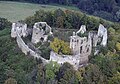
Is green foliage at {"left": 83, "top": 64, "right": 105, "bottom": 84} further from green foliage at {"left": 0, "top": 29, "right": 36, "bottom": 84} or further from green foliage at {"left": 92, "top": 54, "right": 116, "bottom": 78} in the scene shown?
green foliage at {"left": 0, "top": 29, "right": 36, "bottom": 84}

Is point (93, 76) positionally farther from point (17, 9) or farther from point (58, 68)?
point (17, 9)

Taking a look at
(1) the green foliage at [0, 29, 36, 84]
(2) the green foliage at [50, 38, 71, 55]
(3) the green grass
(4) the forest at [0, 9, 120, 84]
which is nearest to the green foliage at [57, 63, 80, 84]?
(4) the forest at [0, 9, 120, 84]

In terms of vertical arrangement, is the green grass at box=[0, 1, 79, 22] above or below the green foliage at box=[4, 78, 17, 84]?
below

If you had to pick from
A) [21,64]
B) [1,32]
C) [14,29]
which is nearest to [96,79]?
[21,64]

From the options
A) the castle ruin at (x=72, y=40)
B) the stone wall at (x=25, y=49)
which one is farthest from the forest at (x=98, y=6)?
the stone wall at (x=25, y=49)

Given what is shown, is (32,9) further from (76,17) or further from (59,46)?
(59,46)

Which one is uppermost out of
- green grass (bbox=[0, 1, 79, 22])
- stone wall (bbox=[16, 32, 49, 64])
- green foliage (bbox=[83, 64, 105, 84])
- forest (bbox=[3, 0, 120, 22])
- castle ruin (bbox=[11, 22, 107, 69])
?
castle ruin (bbox=[11, 22, 107, 69])
